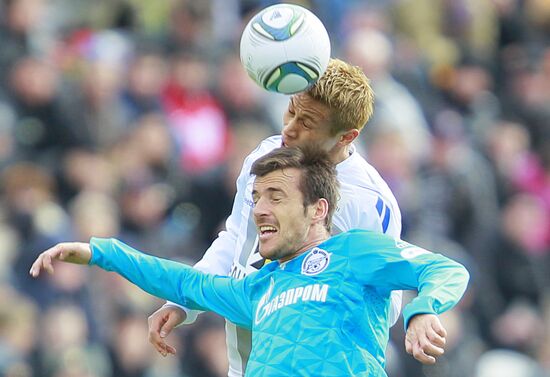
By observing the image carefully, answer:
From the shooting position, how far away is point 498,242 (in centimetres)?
1269

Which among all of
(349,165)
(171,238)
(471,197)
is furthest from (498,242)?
(349,165)

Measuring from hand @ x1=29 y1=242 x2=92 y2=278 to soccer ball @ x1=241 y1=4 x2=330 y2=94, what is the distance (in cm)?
108

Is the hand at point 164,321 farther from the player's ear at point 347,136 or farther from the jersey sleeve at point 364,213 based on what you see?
the player's ear at point 347,136

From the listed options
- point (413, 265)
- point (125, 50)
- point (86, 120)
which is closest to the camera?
point (413, 265)

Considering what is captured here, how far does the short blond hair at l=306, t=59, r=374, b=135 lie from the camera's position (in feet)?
21.2

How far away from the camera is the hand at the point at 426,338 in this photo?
509 centimetres

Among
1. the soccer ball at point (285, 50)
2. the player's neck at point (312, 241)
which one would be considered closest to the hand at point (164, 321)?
the player's neck at point (312, 241)

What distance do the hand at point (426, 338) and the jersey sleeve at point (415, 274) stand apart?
0.16 ft

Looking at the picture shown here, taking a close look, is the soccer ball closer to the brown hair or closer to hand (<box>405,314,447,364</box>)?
the brown hair

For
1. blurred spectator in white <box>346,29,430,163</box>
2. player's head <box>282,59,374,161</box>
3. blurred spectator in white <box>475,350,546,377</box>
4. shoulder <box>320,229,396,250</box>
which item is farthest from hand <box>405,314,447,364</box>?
blurred spectator in white <box>346,29,430,163</box>

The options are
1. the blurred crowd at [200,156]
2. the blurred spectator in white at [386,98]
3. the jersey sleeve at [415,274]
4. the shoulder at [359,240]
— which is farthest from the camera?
the blurred spectator in white at [386,98]

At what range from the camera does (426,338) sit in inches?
202

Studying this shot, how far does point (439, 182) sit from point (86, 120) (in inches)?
121

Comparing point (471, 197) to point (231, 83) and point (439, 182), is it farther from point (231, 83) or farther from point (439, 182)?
point (231, 83)
